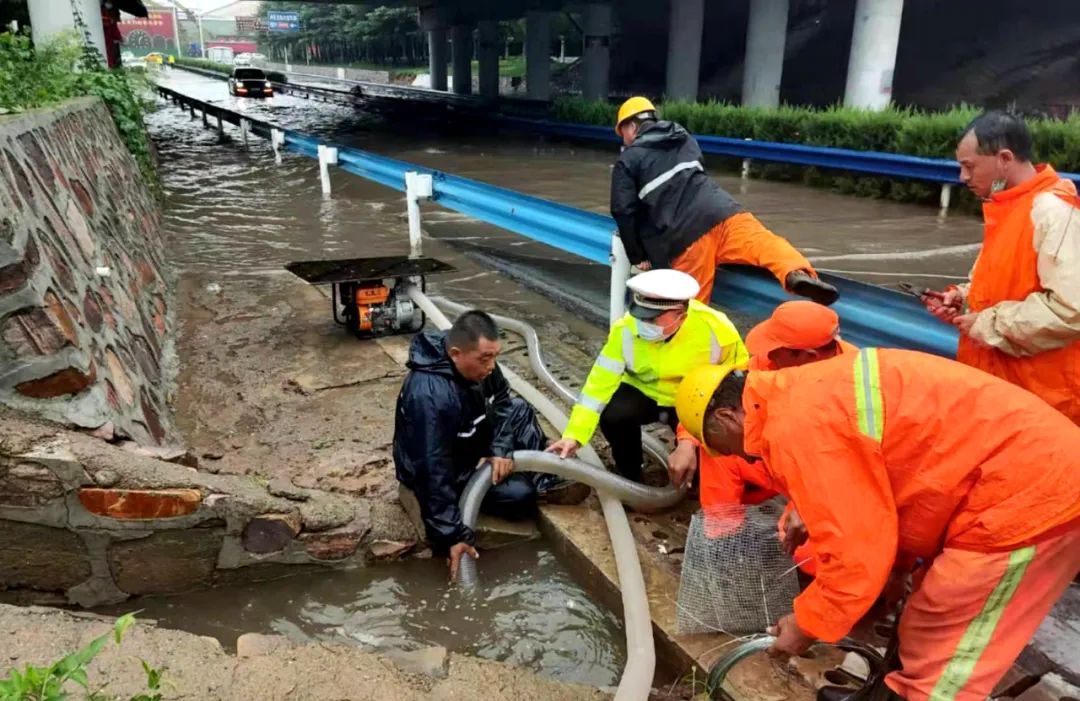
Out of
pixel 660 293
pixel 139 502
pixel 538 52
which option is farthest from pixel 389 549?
pixel 538 52

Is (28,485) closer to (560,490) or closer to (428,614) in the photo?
(428,614)

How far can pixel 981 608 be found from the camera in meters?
1.97

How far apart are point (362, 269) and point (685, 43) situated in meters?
20.7

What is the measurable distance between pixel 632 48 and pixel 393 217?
3268cm

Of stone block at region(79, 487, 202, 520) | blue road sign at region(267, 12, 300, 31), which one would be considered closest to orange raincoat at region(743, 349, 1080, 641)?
stone block at region(79, 487, 202, 520)

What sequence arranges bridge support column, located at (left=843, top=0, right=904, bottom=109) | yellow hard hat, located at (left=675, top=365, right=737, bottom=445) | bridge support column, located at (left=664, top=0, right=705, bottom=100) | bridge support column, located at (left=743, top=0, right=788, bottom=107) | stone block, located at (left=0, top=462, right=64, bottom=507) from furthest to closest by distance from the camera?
bridge support column, located at (left=664, top=0, right=705, bottom=100)
bridge support column, located at (left=743, top=0, right=788, bottom=107)
bridge support column, located at (left=843, top=0, right=904, bottom=109)
stone block, located at (left=0, top=462, right=64, bottom=507)
yellow hard hat, located at (left=675, top=365, right=737, bottom=445)

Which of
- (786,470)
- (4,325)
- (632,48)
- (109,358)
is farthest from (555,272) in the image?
(632,48)

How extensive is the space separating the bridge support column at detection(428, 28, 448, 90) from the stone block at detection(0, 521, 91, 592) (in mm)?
44691

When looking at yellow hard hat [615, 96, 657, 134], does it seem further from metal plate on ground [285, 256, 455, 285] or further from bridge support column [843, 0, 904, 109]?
bridge support column [843, 0, 904, 109]

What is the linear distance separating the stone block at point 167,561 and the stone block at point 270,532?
0.11 metres

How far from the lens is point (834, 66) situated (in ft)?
97.7

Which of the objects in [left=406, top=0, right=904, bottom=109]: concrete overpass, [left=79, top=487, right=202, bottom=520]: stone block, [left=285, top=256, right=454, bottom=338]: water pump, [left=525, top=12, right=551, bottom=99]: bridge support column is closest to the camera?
[left=79, top=487, right=202, bottom=520]: stone block

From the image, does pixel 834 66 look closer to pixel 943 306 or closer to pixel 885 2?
pixel 885 2

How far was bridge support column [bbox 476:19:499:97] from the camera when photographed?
35.9 m
